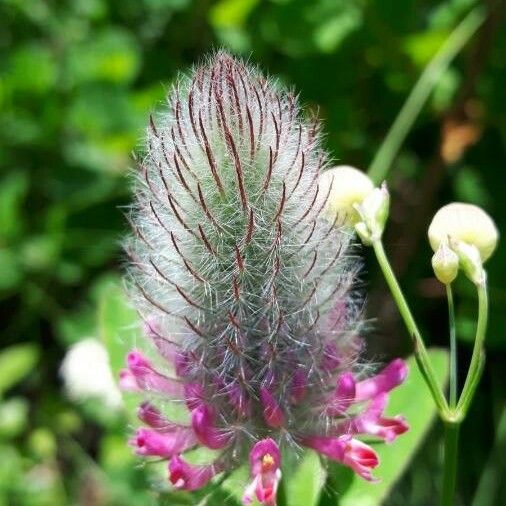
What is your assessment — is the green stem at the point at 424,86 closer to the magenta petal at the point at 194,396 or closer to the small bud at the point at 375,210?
the small bud at the point at 375,210

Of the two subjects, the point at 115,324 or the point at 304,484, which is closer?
the point at 304,484

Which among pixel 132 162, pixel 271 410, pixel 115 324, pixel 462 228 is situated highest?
pixel 132 162

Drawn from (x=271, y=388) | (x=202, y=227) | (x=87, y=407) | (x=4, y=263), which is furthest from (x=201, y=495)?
(x=4, y=263)

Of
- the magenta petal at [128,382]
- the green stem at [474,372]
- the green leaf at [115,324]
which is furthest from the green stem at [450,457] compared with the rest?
the green leaf at [115,324]

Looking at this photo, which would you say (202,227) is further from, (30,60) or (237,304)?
(30,60)

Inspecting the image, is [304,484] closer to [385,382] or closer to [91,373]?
[385,382]

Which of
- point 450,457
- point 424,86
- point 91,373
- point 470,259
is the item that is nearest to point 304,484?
point 450,457

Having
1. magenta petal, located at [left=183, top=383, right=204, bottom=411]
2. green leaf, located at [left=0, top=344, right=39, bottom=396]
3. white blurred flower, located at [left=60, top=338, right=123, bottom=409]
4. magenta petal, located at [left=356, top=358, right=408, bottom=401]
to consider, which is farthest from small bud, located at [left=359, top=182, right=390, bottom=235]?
green leaf, located at [left=0, top=344, right=39, bottom=396]
